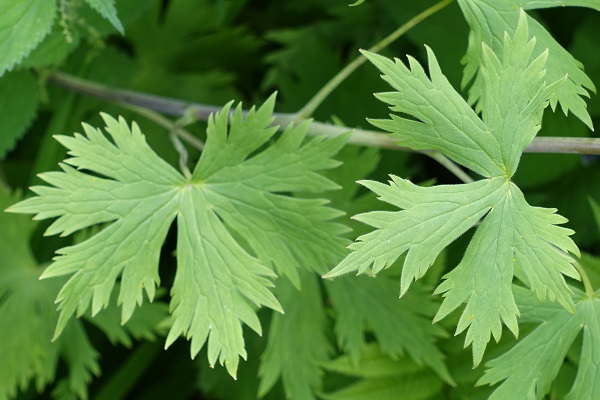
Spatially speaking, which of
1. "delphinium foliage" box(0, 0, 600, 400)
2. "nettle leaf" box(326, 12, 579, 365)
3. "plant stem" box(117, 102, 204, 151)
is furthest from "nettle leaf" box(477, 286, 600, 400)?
"plant stem" box(117, 102, 204, 151)

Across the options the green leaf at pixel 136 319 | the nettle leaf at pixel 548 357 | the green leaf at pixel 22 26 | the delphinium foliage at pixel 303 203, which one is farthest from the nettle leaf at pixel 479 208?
the green leaf at pixel 136 319

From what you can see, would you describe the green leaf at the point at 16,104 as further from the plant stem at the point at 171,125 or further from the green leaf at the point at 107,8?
the green leaf at the point at 107,8

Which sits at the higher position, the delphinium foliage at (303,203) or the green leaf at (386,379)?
the delphinium foliage at (303,203)

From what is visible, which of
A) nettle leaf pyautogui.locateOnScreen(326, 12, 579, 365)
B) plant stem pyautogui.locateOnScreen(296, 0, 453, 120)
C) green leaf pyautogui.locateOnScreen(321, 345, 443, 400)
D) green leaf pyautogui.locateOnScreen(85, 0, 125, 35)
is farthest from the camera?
green leaf pyautogui.locateOnScreen(321, 345, 443, 400)

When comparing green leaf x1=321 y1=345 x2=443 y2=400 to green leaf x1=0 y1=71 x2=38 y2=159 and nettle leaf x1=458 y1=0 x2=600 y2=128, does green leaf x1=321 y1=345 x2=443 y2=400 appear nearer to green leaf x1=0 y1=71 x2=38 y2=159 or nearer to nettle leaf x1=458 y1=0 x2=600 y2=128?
nettle leaf x1=458 y1=0 x2=600 y2=128

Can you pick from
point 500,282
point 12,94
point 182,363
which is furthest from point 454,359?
point 12,94

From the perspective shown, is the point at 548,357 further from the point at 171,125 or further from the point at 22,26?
the point at 22,26
